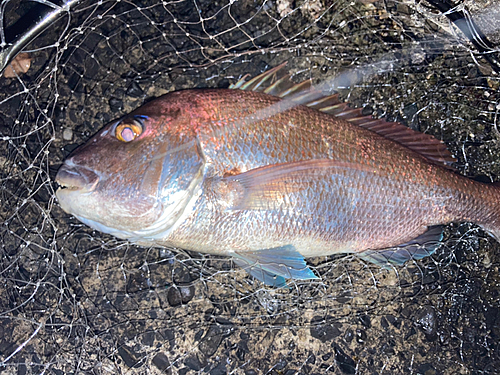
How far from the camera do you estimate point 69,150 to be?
7.15 ft

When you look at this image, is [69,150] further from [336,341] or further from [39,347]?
[336,341]

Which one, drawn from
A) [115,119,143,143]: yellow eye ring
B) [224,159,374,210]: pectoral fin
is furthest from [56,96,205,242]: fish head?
[224,159,374,210]: pectoral fin

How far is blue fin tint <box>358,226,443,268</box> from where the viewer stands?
203 cm

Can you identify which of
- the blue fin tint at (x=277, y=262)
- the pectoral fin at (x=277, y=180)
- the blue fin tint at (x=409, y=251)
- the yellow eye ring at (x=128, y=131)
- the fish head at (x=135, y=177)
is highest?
the yellow eye ring at (x=128, y=131)

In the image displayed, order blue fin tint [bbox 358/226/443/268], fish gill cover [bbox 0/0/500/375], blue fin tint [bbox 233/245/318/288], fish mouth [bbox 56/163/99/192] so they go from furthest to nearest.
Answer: fish gill cover [bbox 0/0/500/375] < blue fin tint [bbox 358/226/443/268] < blue fin tint [bbox 233/245/318/288] < fish mouth [bbox 56/163/99/192]

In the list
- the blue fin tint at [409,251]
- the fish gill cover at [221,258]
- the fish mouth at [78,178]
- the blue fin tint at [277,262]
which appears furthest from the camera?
the fish gill cover at [221,258]

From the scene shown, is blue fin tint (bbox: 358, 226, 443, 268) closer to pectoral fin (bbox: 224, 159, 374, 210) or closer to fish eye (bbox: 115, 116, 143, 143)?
pectoral fin (bbox: 224, 159, 374, 210)

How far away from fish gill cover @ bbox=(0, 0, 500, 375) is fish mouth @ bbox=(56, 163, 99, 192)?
60 centimetres

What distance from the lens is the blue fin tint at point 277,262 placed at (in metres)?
1.88

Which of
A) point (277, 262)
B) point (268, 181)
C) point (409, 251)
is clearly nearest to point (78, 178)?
point (268, 181)

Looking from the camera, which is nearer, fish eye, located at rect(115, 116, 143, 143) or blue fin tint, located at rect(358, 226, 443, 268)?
fish eye, located at rect(115, 116, 143, 143)

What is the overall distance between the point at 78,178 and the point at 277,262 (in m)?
1.07

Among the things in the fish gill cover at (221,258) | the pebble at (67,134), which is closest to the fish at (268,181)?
the fish gill cover at (221,258)

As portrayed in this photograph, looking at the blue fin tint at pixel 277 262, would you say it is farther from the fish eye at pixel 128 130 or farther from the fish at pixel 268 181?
the fish eye at pixel 128 130
